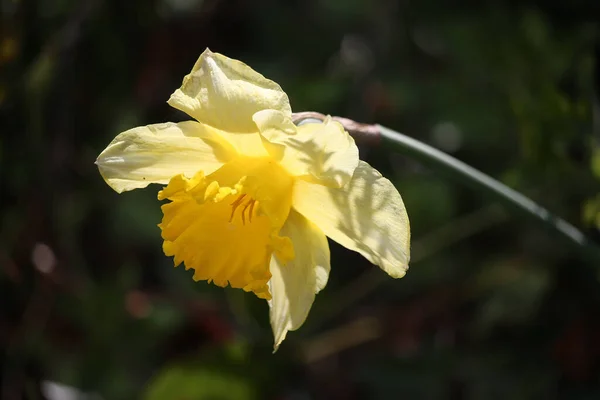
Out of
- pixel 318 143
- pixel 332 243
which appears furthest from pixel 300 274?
→ pixel 332 243

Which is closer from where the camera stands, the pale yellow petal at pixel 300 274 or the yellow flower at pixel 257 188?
the yellow flower at pixel 257 188

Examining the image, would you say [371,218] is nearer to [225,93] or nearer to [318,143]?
[318,143]

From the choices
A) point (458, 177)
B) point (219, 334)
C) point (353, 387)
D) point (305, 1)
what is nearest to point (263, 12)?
point (305, 1)

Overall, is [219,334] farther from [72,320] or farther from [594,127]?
[594,127]

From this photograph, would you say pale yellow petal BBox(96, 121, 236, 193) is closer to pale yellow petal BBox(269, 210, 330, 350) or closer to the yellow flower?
the yellow flower

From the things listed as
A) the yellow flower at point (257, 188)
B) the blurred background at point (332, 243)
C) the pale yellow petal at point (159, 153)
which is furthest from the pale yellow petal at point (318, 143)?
the blurred background at point (332, 243)

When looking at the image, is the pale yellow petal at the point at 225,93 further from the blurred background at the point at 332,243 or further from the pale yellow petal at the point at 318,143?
the blurred background at the point at 332,243
